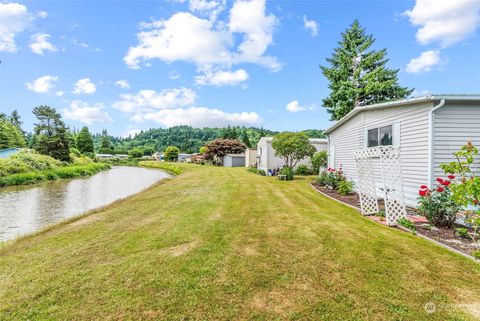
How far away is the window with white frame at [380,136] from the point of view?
8625 mm

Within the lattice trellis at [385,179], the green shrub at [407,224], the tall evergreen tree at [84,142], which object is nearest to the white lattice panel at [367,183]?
the lattice trellis at [385,179]

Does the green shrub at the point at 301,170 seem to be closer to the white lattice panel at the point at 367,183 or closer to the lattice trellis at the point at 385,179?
the lattice trellis at the point at 385,179

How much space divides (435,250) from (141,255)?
5.32 metres

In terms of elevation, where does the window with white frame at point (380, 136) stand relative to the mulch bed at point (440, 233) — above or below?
above

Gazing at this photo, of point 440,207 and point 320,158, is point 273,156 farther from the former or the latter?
point 440,207

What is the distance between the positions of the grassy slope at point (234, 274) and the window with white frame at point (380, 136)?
4.53 metres

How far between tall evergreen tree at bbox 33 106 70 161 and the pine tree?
3279 centimetres

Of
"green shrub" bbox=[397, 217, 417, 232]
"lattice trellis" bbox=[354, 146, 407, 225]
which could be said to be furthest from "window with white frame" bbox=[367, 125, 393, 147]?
"green shrub" bbox=[397, 217, 417, 232]

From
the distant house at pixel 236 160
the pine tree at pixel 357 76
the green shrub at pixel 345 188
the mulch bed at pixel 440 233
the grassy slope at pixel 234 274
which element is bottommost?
the grassy slope at pixel 234 274

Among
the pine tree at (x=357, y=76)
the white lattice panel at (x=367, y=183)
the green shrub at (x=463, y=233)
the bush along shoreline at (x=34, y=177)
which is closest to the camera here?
Result: the green shrub at (x=463, y=233)

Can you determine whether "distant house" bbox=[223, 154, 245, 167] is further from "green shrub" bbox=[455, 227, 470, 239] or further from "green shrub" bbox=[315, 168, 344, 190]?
"green shrub" bbox=[455, 227, 470, 239]

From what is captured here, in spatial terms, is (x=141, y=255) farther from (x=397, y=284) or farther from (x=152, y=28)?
(x=152, y=28)

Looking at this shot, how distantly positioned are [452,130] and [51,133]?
46.3 meters

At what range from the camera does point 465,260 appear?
3799mm
